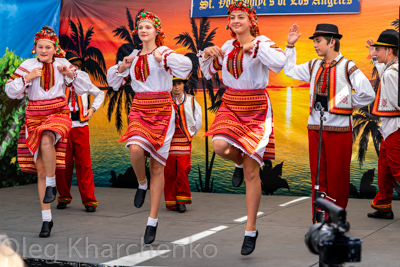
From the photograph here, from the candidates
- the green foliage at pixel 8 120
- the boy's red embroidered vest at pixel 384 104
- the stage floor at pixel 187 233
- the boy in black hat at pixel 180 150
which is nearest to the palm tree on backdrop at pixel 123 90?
the green foliage at pixel 8 120

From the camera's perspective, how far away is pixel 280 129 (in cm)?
749

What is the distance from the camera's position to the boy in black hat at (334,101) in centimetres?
496

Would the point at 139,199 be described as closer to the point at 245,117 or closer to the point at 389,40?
the point at 245,117

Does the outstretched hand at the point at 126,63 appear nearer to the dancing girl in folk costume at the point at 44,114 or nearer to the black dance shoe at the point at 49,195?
the dancing girl in folk costume at the point at 44,114

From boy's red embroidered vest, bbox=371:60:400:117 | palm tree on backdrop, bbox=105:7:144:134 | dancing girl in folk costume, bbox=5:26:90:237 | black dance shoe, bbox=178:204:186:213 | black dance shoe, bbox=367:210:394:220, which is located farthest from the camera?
palm tree on backdrop, bbox=105:7:144:134

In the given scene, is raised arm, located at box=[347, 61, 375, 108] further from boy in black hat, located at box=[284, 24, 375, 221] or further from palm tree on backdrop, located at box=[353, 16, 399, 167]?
palm tree on backdrop, located at box=[353, 16, 399, 167]

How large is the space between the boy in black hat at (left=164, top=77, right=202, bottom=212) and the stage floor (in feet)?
0.55

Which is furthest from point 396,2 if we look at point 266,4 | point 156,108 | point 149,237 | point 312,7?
point 149,237

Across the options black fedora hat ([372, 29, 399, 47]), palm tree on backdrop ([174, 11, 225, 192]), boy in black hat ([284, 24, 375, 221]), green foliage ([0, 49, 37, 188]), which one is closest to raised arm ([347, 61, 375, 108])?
A: boy in black hat ([284, 24, 375, 221])

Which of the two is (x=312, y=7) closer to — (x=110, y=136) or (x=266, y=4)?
(x=266, y=4)

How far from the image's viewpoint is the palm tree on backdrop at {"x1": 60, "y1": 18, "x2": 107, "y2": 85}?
828 cm

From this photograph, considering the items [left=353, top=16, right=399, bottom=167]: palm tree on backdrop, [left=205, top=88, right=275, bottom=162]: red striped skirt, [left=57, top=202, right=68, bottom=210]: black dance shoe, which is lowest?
[left=57, top=202, right=68, bottom=210]: black dance shoe

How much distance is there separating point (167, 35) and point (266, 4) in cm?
142

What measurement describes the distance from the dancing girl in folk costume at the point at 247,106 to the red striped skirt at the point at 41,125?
1523 mm
